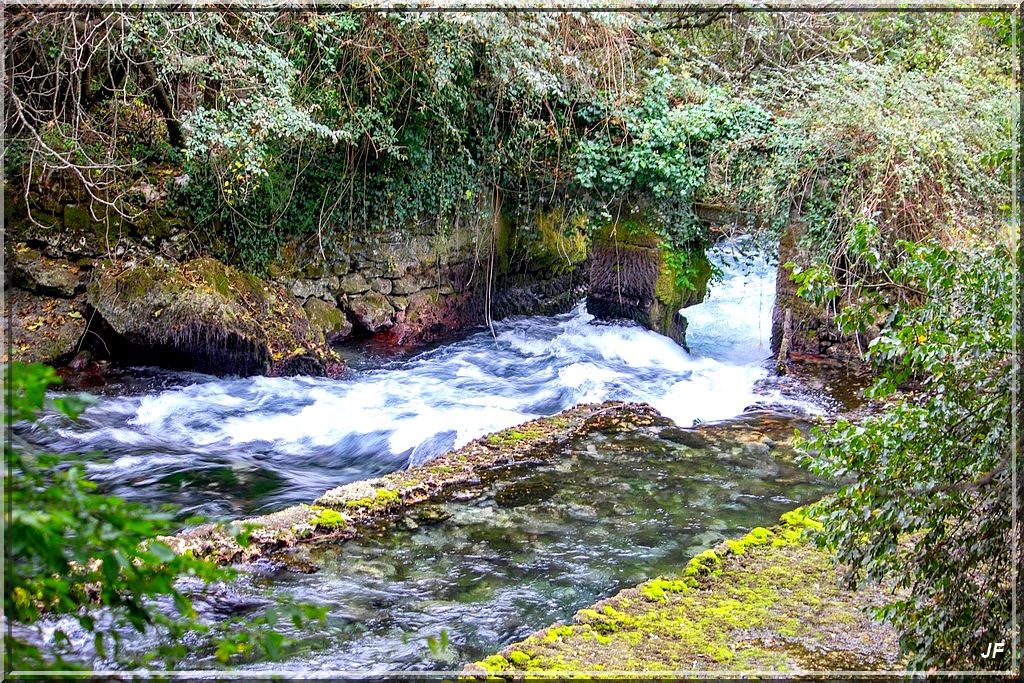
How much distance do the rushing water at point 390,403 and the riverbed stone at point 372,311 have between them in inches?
23.2

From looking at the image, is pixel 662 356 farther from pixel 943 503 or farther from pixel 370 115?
pixel 943 503

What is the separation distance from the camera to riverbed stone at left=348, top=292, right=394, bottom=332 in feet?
35.3

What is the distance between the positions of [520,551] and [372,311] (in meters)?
6.25

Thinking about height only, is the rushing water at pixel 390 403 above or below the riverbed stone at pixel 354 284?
below

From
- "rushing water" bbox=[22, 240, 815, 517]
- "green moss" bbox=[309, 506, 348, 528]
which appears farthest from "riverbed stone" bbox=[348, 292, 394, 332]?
"green moss" bbox=[309, 506, 348, 528]

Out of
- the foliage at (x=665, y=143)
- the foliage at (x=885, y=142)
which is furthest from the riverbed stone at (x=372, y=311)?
the foliage at (x=885, y=142)

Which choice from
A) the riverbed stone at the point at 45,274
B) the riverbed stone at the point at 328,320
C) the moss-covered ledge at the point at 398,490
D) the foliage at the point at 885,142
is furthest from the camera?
the riverbed stone at the point at 328,320

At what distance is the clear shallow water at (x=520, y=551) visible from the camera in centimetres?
414

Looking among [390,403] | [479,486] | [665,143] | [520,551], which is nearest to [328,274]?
[390,403]

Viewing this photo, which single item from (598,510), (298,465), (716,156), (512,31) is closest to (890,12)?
(716,156)

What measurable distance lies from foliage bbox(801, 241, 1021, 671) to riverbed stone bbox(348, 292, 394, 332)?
811cm

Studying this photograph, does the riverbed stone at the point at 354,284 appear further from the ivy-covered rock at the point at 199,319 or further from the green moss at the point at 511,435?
the green moss at the point at 511,435

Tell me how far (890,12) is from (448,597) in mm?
10684

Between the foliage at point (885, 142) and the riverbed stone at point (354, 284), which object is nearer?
the foliage at point (885, 142)
